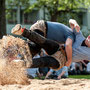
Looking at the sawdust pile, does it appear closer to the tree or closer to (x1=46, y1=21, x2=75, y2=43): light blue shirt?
(x1=46, y1=21, x2=75, y2=43): light blue shirt

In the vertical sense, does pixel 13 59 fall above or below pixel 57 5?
below

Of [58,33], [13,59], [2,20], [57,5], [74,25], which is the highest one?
[74,25]

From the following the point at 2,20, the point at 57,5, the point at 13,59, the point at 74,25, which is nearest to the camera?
the point at 13,59

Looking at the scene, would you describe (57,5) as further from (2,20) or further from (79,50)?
(79,50)

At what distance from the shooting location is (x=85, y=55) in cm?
699

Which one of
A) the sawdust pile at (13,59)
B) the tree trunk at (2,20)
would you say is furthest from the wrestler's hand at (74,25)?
the tree trunk at (2,20)

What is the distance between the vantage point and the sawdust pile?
646 cm

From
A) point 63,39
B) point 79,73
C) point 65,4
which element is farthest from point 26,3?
point 63,39

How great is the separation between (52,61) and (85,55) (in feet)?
2.69

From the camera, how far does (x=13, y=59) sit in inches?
258

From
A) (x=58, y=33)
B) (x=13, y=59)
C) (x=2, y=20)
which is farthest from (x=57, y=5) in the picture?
(x=13, y=59)

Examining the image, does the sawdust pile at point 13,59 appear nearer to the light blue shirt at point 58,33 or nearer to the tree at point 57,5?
the light blue shirt at point 58,33

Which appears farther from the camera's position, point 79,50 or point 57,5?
point 57,5

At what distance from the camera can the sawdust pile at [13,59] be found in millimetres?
6461
